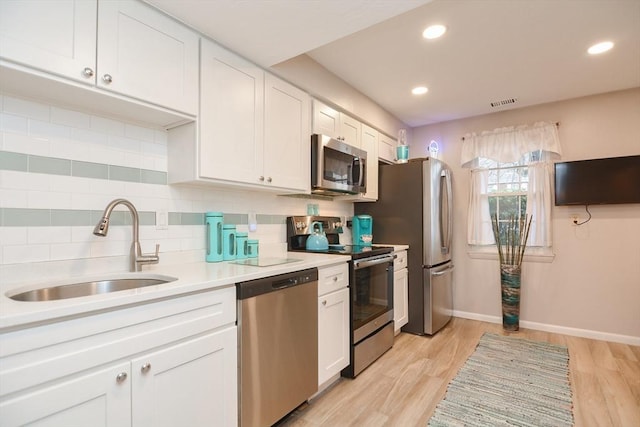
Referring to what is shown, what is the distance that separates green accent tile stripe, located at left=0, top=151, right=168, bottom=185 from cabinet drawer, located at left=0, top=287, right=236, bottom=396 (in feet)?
2.71

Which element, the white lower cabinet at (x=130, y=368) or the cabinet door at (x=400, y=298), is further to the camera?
the cabinet door at (x=400, y=298)

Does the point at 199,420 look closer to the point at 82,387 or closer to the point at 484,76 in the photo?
the point at 82,387

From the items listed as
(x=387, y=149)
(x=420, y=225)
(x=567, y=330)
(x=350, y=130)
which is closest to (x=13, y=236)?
(x=350, y=130)

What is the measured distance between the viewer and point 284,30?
1773mm

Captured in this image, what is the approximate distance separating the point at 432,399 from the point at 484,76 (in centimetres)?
268

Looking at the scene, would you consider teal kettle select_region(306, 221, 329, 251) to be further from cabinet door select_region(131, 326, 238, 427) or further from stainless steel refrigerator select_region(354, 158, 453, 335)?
cabinet door select_region(131, 326, 238, 427)

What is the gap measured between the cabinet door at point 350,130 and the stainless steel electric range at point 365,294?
79cm

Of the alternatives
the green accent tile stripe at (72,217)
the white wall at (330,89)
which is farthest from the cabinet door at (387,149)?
the green accent tile stripe at (72,217)

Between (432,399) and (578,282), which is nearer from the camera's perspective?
(432,399)

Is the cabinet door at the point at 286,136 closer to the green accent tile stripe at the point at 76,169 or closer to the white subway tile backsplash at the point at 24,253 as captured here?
the green accent tile stripe at the point at 76,169

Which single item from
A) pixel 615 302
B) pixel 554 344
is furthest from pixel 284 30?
pixel 615 302

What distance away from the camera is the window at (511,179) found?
347 centimetres

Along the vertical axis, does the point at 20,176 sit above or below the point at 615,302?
above

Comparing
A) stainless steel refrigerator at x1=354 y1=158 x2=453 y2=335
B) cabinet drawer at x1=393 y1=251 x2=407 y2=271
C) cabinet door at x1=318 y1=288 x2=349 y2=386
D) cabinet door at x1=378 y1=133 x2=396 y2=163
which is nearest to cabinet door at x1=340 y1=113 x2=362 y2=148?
cabinet door at x1=378 y1=133 x2=396 y2=163
